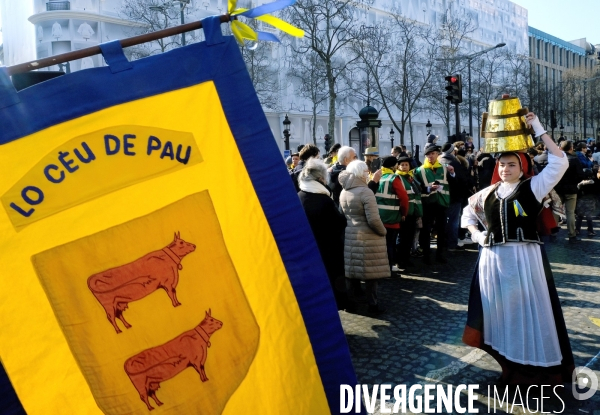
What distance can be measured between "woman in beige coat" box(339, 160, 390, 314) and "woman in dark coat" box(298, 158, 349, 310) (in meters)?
0.32

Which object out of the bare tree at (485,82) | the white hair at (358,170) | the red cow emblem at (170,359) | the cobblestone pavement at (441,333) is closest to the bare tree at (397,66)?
the bare tree at (485,82)

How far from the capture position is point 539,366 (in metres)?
3.74

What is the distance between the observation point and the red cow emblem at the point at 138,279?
1.72 metres

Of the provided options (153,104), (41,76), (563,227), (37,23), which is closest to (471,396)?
(153,104)

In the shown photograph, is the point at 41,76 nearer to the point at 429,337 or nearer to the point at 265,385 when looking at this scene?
the point at 265,385

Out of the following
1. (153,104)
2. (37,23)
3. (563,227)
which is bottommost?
(563,227)

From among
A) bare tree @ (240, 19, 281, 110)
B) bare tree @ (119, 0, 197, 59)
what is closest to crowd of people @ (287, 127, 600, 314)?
bare tree @ (119, 0, 197, 59)

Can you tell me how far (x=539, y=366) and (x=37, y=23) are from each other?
36.2 metres

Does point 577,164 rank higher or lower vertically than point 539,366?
higher

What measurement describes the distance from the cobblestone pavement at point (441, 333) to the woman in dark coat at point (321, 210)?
0.91 m

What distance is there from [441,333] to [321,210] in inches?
68.7

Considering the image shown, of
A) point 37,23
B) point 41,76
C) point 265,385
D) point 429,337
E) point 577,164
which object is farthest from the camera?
point 37,23

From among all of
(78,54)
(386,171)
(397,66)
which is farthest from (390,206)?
(397,66)

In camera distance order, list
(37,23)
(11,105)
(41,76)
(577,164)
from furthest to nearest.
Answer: (37,23) → (577,164) → (41,76) → (11,105)
